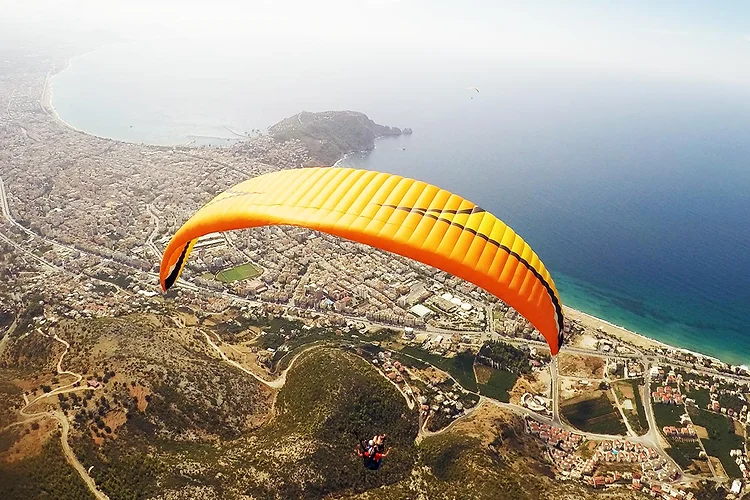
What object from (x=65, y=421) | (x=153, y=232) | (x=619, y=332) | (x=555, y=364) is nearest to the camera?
(x=65, y=421)

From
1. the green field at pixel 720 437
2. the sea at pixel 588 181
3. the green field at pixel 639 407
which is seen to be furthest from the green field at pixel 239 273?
the green field at pixel 720 437

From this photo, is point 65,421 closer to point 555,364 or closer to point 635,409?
point 555,364

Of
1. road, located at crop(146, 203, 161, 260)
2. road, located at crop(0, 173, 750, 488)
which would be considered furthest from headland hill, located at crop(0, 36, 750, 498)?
road, located at crop(146, 203, 161, 260)

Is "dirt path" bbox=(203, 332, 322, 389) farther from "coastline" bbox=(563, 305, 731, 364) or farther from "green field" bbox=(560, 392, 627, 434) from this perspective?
"coastline" bbox=(563, 305, 731, 364)

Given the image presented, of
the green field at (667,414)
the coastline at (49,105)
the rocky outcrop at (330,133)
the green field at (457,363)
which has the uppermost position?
the rocky outcrop at (330,133)

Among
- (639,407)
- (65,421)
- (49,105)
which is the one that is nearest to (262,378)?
(65,421)

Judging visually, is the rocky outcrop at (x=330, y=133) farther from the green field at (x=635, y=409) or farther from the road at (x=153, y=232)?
the green field at (x=635, y=409)
